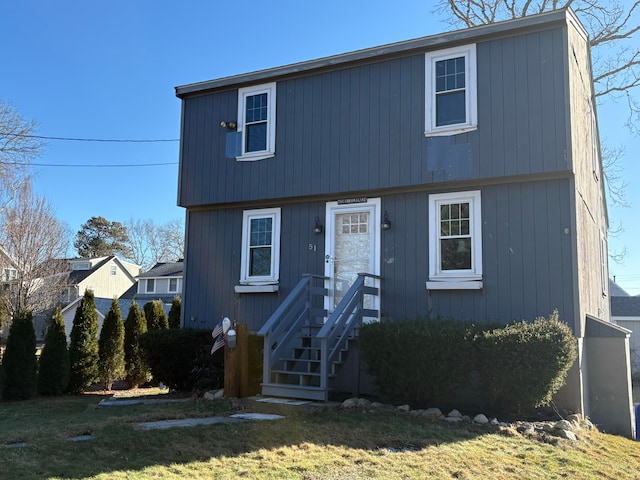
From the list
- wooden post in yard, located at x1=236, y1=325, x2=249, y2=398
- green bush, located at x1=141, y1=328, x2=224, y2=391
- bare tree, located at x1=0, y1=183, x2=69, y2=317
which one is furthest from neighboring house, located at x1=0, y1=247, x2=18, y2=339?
wooden post in yard, located at x1=236, y1=325, x2=249, y2=398

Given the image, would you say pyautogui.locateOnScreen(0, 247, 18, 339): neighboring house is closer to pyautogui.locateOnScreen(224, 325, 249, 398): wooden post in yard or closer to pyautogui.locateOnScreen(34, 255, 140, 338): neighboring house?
pyautogui.locateOnScreen(34, 255, 140, 338): neighboring house

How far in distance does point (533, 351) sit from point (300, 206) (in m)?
5.32

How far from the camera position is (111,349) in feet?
47.3

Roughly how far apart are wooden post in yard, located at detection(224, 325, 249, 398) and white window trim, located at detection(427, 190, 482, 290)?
10.6 feet

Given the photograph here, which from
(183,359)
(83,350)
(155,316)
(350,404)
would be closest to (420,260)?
(350,404)

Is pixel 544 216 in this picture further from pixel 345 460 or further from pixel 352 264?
pixel 345 460

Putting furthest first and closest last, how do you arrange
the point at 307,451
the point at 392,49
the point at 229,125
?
the point at 229,125, the point at 392,49, the point at 307,451

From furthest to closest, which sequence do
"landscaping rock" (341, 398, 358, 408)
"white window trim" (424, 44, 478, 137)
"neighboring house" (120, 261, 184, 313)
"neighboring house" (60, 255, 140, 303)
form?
"neighboring house" (60, 255, 140, 303)
"neighboring house" (120, 261, 184, 313)
"white window trim" (424, 44, 478, 137)
"landscaping rock" (341, 398, 358, 408)

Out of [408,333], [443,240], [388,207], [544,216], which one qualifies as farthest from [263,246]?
[544,216]

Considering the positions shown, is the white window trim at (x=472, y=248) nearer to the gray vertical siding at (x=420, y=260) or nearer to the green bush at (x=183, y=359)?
the gray vertical siding at (x=420, y=260)

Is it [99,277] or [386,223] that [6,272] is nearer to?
[99,277]

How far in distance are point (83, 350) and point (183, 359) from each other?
4513 mm

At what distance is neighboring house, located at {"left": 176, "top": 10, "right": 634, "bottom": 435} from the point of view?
30.1ft

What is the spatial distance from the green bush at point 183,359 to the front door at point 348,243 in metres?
2.38
